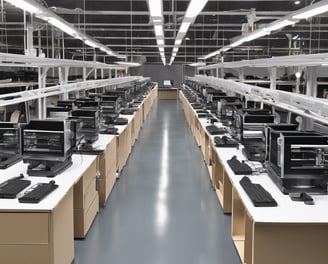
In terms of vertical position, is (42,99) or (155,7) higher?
(155,7)

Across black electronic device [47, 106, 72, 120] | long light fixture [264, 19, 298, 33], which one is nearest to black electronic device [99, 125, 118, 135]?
black electronic device [47, 106, 72, 120]

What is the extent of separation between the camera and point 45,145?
4418mm

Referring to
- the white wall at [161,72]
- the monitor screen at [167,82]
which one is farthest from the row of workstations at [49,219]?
the white wall at [161,72]

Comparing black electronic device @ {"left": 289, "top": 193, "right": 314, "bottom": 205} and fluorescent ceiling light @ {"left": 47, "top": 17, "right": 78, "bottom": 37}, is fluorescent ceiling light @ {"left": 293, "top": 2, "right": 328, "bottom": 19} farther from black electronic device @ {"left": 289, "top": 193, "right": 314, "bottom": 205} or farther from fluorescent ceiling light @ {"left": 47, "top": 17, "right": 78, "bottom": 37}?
fluorescent ceiling light @ {"left": 47, "top": 17, "right": 78, "bottom": 37}

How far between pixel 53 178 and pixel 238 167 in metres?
1.81

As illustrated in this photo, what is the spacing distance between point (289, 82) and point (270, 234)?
943cm

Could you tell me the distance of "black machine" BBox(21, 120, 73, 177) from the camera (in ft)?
14.2

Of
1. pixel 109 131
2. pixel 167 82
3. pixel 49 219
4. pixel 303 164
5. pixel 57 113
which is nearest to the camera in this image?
pixel 49 219

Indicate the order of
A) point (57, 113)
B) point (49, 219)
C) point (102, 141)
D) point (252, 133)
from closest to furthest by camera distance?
point (49, 219) → point (252, 133) → point (102, 141) → point (57, 113)

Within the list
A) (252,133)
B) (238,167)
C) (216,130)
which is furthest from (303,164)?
(216,130)

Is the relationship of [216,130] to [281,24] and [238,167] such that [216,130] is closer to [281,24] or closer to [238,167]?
[281,24]

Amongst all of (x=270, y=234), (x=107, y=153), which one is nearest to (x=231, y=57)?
(x=107, y=153)

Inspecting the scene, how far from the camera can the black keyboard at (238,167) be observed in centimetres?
441

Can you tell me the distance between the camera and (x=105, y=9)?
13.2 m
